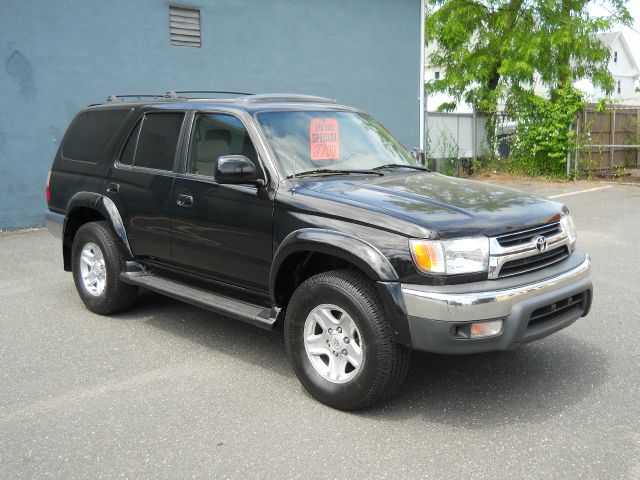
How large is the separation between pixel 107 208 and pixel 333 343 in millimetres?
2624

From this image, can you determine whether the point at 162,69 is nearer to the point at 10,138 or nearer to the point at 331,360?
the point at 10,138

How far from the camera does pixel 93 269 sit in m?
5.80

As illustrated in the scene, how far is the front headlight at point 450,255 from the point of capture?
136 inches

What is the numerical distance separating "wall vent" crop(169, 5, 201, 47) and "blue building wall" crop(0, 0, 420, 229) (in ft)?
0.36

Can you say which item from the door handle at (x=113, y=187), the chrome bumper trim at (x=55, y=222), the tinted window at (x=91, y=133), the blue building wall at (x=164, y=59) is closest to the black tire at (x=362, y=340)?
the door handle at (x=113, y=187)

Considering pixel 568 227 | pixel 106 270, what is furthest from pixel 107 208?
pixel 568 227

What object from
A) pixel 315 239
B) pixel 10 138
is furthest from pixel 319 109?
pixel 10 138

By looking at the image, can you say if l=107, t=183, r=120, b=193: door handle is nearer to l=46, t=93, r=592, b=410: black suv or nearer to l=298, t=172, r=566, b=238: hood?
l=46, t=93, r=592, b=410: black suv

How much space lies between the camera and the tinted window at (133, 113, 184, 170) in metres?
5.08

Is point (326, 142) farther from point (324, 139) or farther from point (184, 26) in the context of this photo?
point (184, 26)

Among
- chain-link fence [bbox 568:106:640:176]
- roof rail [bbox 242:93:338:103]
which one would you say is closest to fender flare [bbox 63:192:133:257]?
roof rail [bbox 242:93:338:103]

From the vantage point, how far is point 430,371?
442 centimetres

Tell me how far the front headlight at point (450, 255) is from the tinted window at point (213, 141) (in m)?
1.60

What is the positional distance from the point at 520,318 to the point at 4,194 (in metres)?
9.24
